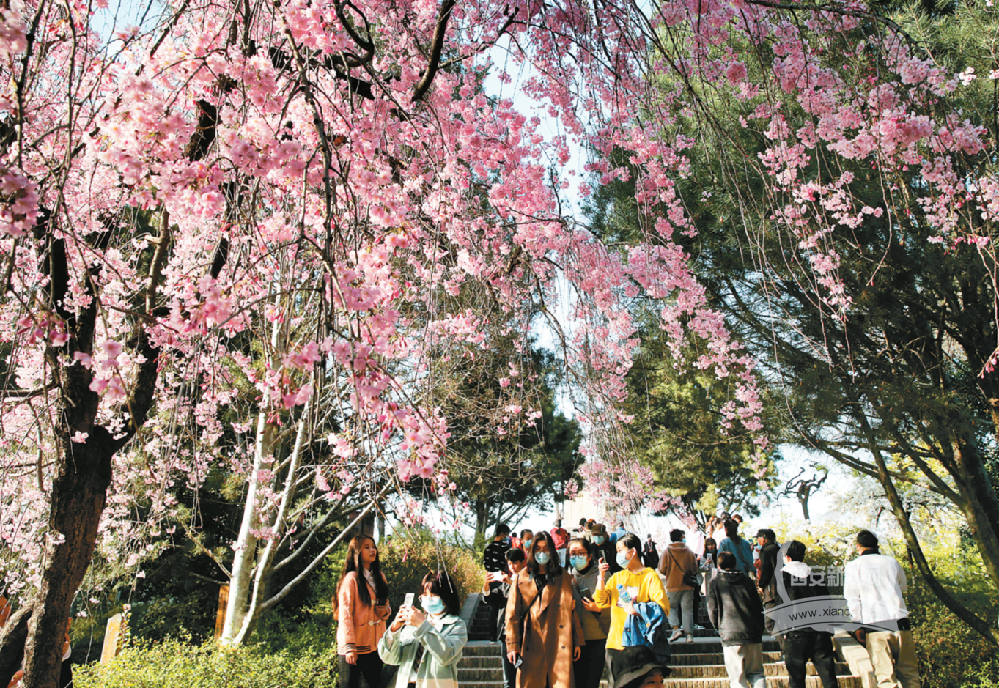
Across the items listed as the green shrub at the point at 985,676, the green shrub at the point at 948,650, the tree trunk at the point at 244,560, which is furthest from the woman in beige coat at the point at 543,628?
the green shrub at the point at 948,650

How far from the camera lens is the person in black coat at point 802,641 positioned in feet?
17.5

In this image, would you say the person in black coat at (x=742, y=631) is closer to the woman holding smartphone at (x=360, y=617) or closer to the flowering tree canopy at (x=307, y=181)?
the flowering tree canopy at (x=307, y=181)

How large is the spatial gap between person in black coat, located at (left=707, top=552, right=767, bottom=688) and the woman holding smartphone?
262 cm

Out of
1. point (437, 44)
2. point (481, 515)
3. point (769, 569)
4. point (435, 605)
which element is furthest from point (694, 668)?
point (481, 515)

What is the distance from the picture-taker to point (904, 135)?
4.23 metres

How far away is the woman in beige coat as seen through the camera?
4512 millimetres

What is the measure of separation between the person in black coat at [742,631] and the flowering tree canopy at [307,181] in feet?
6.00

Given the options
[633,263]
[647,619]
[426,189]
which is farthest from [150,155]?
[633,263]

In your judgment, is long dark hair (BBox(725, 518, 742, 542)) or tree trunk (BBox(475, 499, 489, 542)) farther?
tree trunk (BBox(475, 499, 489, 542))

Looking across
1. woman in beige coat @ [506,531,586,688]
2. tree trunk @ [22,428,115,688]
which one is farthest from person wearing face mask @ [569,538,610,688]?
tree trunk @ [22,428,115,688]

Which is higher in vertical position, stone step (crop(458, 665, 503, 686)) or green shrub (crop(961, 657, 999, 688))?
stone step (crop(458, 665, 503, 686))

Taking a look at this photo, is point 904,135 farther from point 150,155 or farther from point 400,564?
point 400,564

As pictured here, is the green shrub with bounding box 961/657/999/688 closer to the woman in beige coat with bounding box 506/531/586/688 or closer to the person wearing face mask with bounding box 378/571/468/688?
the woman in beige coat with bounding box 506/531/586/688

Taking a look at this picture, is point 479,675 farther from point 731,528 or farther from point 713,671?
point 731,528
